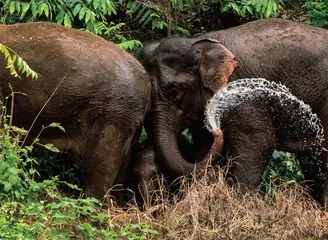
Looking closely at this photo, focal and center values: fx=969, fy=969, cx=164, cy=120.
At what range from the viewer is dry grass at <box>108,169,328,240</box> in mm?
6758

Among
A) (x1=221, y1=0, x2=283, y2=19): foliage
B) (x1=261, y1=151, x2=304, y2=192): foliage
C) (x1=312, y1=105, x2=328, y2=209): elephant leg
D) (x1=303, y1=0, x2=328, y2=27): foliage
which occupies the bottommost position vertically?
(x1=261, y1=151, x2=304, y2=192): foliage

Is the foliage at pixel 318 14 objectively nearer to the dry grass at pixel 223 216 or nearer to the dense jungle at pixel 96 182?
the dense jungle at pixel 96 182

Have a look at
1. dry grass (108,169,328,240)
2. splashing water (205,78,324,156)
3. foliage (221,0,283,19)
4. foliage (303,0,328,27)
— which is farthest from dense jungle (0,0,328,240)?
foliage (303,0,328,27)

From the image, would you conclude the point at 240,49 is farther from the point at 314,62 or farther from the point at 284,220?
the point at 284,220

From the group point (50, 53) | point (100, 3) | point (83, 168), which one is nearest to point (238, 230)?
point (83, 168)

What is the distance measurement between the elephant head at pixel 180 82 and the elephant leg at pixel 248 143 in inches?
12.0

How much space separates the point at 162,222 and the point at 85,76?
128 centimetres

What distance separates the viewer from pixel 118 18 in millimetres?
10664

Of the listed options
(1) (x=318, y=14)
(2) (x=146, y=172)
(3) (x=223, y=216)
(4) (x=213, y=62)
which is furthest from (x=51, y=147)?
(1) (x=318, y=14)

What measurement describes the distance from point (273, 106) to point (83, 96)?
1732 millimetres

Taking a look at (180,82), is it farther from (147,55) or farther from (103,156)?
(103,156)

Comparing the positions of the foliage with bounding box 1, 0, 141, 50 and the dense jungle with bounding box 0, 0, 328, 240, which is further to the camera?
the foliage with bounding box 1, 0, 141, 50

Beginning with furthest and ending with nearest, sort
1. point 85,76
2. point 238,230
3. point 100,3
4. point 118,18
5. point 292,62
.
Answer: point 118,18 → point 100,3 → point 292,62 → point 85,76 → point 238,230

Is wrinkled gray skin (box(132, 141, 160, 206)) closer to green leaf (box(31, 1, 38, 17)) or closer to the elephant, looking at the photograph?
the elephant
